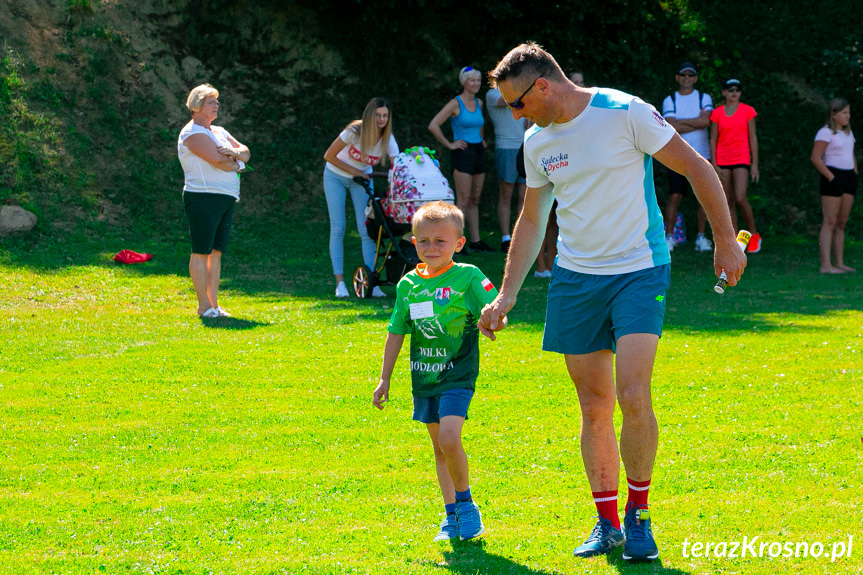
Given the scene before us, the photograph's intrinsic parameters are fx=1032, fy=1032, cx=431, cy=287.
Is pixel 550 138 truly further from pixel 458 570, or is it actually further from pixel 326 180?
pixel 326 180

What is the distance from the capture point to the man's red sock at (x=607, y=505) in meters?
4.66

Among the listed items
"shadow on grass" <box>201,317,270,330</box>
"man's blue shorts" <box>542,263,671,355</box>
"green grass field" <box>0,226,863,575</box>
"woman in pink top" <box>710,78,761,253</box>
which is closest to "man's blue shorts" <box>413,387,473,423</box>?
"man's blue shorts" <box>542,263,671,355</box>

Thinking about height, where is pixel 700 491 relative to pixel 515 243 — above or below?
below

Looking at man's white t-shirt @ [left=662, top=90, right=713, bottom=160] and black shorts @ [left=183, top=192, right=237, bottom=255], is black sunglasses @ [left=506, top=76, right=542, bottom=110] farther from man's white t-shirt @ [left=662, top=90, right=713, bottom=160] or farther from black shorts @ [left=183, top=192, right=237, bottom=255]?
man's white t-shirt @ [left=662, top=90, right=713, bottom=160]

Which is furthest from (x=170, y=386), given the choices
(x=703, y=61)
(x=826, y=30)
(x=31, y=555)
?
(x=826, y=30)

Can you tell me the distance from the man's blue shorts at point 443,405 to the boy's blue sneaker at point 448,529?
0.46 meters

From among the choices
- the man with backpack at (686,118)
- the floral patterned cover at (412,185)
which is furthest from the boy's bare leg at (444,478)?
the man with backpack at (686,118)

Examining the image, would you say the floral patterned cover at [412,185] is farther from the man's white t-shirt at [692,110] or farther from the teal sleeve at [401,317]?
the teal sleeve at [401,317]

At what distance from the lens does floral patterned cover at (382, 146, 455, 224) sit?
38.1 ft

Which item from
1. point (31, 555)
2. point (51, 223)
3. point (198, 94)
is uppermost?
point (198, 94)

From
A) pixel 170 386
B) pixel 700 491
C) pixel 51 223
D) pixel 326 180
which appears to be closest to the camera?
pixel 700 491

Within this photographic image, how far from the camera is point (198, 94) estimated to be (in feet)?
35.5

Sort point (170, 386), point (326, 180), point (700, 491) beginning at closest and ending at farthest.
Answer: point (700, 491) < point (170, 386) < point (326, 180)

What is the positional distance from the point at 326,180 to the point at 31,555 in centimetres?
826
